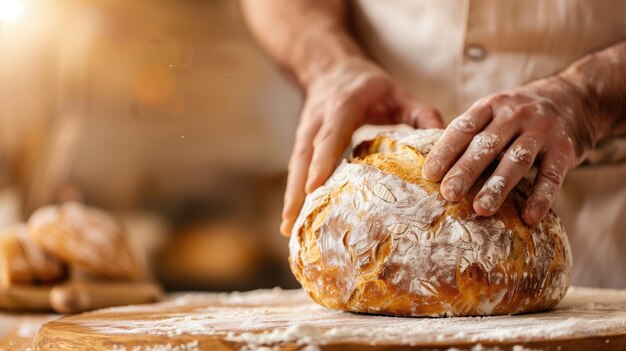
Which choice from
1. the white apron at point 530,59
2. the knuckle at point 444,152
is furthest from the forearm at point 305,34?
the knuckle at point 444,152

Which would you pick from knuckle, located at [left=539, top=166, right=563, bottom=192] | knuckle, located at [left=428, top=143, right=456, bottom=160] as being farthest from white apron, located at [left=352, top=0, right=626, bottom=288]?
knuckle, located at [left=428, top=143, right=456, bottom=160]

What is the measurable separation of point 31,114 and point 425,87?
9.35 ft

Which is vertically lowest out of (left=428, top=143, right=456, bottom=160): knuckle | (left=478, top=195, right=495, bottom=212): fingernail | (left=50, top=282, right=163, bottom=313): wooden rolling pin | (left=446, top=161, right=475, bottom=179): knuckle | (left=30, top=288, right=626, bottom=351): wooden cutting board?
(left=30, top=288, right=626, bottom=351): wooden cutting board

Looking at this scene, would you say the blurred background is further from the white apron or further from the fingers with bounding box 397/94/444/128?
the fingers with bounding box 397/94/444/128

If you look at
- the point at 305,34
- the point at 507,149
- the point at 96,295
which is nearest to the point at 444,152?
the point at 507,149

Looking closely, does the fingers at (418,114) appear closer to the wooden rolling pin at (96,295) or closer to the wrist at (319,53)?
the wrist at (319,53)

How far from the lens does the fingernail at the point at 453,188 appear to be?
45.9 inches

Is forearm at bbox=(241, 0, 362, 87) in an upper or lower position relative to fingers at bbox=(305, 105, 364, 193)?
upper

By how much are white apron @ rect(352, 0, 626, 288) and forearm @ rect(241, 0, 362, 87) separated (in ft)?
Result: 0.51

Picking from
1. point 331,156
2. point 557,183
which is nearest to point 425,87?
point 331,156

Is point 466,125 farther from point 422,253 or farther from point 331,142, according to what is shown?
point 331,142

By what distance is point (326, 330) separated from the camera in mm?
1037

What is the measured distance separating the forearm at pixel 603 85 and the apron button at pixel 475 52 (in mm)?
260

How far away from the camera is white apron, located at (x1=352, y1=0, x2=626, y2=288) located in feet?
5.66
